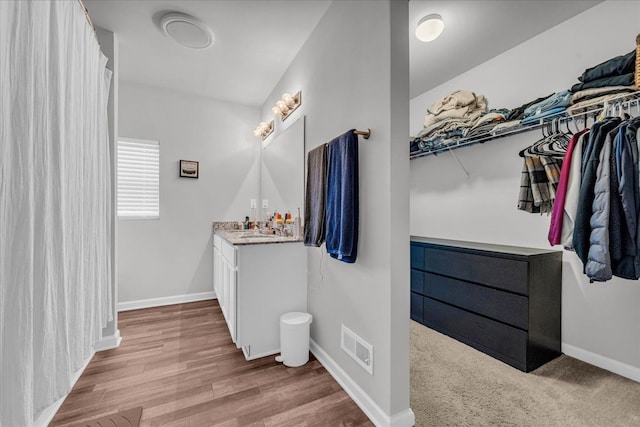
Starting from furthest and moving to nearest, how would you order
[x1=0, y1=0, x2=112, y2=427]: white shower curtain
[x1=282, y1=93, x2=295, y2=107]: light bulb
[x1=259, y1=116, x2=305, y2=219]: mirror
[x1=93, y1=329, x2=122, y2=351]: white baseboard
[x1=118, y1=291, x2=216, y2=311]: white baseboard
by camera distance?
[x1=118, y1=291, x2=216, y2=311]: white baseboard < [x1=282, y1=93, x2=295, y2=107]: light bulb < [x1=259, y1=116, x2=305, y2=219]: mirror < [x1=93, y1=329, x2=122, y2=351]: white baseboard < [x1=0, y1=0, x2=112, y2=427]: white shower curtain

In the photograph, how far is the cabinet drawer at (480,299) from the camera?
6.50ft

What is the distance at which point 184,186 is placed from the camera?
3516 mm

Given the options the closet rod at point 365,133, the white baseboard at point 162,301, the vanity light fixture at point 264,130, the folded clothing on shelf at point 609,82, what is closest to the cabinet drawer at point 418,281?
the closet rod at point 365,133

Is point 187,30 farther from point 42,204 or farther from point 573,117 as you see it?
point 573,117

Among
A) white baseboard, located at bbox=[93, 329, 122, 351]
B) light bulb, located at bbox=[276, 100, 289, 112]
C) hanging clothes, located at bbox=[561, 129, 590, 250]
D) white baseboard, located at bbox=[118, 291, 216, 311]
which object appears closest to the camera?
hanging clothes, located at bbox=[561, 129, 590, 250]

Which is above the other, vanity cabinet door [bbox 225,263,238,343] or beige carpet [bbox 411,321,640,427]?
vanity cabinet door [bbox 225,263,238,343]

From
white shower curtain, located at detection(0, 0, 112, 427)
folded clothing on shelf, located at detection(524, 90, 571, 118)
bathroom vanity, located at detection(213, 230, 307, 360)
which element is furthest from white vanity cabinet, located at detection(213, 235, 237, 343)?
folded clothing on shelf, located at detection(524, 90, 571, 118)

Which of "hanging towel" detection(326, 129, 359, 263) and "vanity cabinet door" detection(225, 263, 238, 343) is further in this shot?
"vanity cabinet door" detection(225, 263, 238, 343)

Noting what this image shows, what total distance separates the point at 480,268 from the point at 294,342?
1.56 meters

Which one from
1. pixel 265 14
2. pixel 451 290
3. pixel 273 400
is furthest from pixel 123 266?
pixel 451 290

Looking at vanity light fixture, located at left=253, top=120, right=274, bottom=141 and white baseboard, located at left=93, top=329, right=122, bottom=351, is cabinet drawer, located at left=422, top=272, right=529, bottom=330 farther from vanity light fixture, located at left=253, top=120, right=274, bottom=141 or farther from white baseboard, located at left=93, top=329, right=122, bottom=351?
white baseboard, located at left=93, top=329, right=122, bottom=351

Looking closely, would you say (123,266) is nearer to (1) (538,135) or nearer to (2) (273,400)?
(2) (273,400)

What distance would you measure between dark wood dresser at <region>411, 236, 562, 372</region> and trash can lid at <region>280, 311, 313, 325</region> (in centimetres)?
126

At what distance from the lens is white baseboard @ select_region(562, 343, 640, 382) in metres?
1.84
